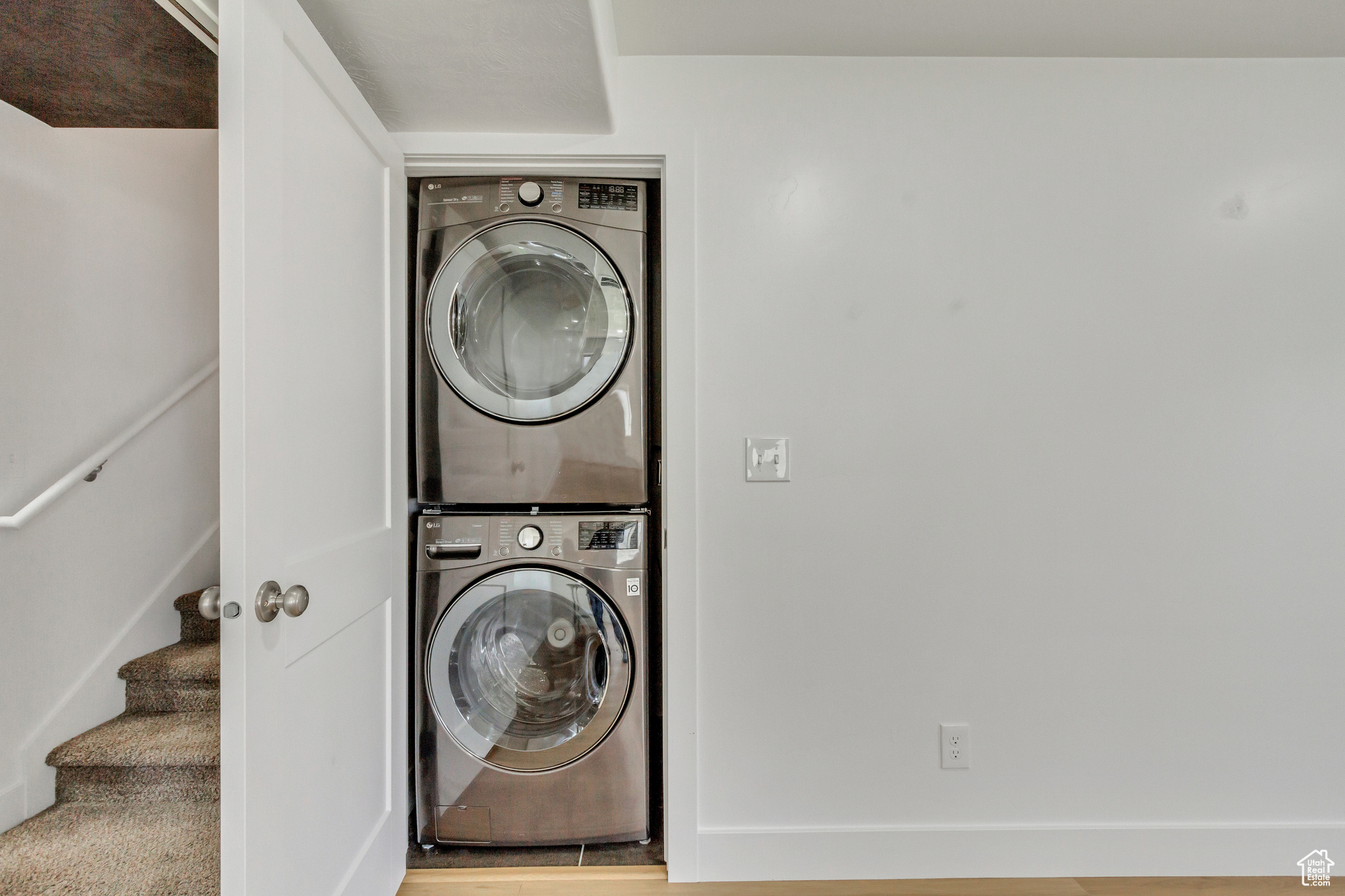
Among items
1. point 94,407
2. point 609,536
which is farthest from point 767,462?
point 94,407

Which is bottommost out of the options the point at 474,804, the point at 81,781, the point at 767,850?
the point at 767,850

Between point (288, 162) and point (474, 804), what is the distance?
162 centimetres

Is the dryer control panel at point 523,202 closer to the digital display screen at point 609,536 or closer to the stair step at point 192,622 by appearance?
the digital display screen at point 609,536

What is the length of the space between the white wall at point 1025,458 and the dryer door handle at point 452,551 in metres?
0.55

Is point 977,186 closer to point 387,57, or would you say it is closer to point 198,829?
point 387,57

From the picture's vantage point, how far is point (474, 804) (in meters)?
1.81

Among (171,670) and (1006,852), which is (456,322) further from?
(1006,852)

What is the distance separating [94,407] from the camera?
1.85 meters

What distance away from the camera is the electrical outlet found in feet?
5.89

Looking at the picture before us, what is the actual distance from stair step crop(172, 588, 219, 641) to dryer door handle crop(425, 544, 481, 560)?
0.81 meters

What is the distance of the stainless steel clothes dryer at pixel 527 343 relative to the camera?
71.6 inches

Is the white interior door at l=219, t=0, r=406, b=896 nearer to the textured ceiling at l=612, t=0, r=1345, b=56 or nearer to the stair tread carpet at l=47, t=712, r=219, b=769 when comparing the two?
the stair tread carpet at l=47, t=712, r=219, b=769

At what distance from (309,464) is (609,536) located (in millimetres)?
808

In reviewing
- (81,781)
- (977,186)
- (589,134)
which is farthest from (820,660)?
(81,781)
